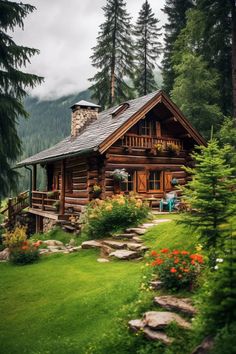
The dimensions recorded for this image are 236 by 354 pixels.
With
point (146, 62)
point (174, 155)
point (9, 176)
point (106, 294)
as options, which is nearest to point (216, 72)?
point (174, 155)

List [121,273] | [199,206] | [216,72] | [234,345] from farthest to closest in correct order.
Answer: [216,72] < [121,273] < [199,206] < [234,345]

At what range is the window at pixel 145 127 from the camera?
742 inches

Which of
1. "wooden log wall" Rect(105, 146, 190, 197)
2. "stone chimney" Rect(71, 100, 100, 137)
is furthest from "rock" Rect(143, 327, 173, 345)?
"stone chimney" Rect(71, 100, 100, 137)

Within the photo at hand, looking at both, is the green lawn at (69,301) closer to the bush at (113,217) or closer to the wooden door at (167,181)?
the bush at (113,217)

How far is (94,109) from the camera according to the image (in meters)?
22.5

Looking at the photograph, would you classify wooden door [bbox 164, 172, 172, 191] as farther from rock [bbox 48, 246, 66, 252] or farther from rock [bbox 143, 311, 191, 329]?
rock [bbox 143, 311, 191, 329]

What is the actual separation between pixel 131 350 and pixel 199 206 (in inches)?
123

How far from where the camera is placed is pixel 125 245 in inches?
455

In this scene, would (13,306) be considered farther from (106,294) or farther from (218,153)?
(218,153)

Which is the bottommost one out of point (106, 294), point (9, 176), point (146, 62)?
point (106, 294)

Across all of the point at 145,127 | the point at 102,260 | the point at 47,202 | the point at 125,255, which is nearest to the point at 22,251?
the point at 102,260

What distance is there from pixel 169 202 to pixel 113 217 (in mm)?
5340

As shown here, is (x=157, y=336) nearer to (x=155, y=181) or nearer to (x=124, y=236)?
(x=124, y=236)

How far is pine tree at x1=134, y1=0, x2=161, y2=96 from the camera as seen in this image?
36.5 metres
